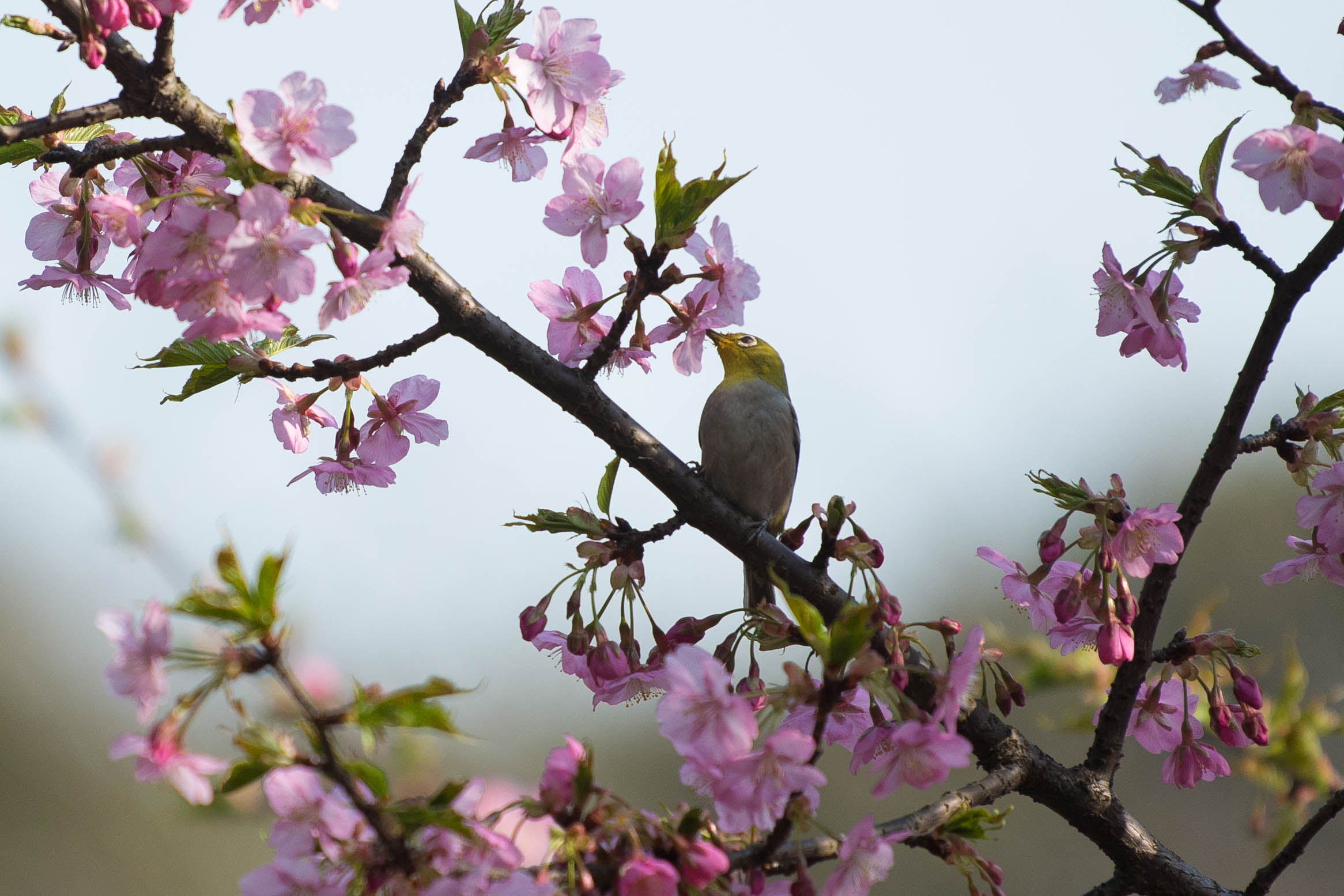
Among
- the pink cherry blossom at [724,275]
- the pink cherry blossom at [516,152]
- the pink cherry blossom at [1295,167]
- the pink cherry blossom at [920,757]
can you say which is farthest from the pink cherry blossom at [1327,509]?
the pink cherry blossom at [516,152]

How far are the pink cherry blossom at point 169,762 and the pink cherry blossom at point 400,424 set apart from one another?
1.05 m

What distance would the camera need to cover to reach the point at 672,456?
228 centimetres

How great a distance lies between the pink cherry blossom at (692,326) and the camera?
91.4 inches

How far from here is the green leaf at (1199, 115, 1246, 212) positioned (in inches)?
77.0

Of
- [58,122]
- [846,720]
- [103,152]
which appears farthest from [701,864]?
[103,152]

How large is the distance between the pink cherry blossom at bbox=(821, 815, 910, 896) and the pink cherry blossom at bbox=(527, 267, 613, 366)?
119cm

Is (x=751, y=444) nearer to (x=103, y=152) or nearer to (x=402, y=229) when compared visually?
(x=402, y=229)

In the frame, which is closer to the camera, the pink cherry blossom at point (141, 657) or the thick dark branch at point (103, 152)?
the pink cherry blossom at point (141, 657)

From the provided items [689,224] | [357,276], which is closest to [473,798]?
[357,276]

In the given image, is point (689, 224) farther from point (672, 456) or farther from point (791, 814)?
point (791, 814)

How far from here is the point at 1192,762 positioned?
93.7 inches

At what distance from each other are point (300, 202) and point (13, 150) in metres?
0.70

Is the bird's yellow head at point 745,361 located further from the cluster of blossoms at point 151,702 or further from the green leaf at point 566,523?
the cluster of blossoms at point 151,702

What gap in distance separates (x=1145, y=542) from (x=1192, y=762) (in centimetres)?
66
